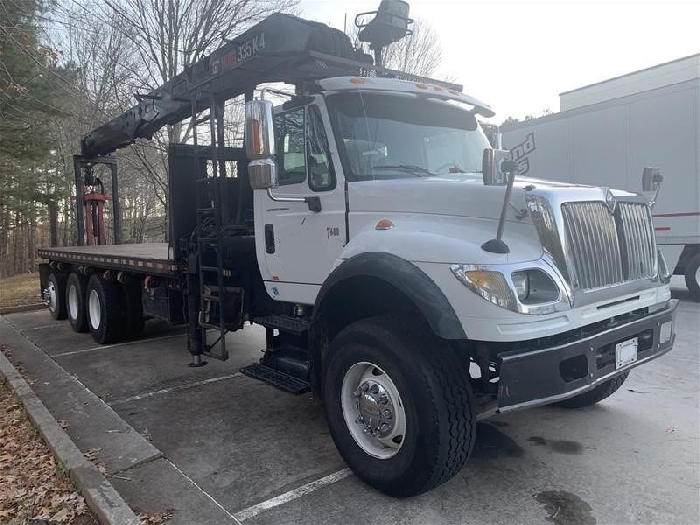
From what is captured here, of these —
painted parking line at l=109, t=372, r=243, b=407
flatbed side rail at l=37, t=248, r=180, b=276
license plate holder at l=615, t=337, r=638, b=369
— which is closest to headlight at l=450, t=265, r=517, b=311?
license plate holder at l=615, t=337, r=638, b=369

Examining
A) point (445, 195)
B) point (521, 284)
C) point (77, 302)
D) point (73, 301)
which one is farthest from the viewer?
point (73, 301)

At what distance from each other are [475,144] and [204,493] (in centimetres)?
340

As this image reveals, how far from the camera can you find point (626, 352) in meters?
3.27

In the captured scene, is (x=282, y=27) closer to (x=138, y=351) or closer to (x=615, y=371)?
(x=615, y=371)

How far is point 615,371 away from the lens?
124 inches

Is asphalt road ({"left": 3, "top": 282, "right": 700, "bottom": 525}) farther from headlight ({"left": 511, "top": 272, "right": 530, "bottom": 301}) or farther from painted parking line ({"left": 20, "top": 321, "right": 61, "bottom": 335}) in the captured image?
painted parking line ({"left": 20, "top": 321, "right": 61, "bottom": 335})

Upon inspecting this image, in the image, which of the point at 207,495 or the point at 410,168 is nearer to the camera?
the point at 207,495

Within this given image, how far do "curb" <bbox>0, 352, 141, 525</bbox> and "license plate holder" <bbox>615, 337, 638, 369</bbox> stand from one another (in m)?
2.91

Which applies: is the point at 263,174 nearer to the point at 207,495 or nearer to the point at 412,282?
the point at 412,282

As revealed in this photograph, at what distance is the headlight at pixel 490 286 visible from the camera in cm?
279

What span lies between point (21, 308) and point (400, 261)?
11.2 m

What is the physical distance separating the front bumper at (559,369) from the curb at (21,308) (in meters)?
11.5

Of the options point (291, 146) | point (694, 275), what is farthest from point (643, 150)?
point (291, 146)

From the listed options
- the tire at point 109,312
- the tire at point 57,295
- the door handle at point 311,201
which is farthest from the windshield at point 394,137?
the tire at point 57,295
